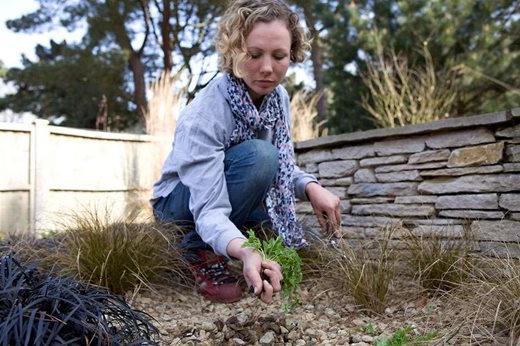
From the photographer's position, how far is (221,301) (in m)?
1.89

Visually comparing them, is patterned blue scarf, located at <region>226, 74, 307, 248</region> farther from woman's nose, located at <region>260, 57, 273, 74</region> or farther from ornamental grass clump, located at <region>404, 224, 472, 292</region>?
ornamental grass clump, located at <region>404, 224, 472, 292</region>

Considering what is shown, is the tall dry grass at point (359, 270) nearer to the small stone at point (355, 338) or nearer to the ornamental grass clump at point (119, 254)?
the small stone at point (355, 338)

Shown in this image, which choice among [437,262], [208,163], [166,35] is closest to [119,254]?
[208,163]

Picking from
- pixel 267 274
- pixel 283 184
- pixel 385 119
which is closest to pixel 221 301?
pixel 283 184

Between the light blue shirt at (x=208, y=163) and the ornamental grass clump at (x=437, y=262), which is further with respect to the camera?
the ornamental grass clump at (x=437, y=262)

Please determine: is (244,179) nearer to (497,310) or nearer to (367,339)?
(367,339)

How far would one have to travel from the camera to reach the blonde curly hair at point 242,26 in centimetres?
176

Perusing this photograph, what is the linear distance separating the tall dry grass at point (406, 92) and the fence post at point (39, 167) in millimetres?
2859

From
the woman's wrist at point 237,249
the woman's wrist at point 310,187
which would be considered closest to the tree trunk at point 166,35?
the woman's wrist at point 310,187

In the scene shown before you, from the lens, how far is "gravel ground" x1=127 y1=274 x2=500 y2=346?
57.9 inches

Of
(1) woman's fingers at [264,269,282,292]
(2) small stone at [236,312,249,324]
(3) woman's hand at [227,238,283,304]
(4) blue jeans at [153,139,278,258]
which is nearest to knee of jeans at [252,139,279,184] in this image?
(4) blue jeans at [153,139,278,258]

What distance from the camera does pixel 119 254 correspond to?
6.31 ft

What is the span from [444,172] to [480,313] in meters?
1.33

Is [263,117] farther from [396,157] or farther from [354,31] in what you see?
[354,31]
